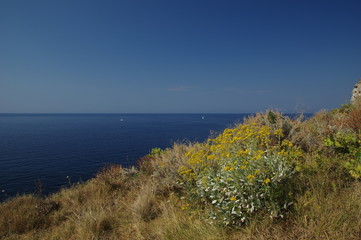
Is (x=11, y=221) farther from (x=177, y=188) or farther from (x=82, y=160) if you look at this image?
(x=82, y=160)

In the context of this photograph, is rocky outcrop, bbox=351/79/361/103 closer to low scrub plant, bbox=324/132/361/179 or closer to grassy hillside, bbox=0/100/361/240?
grassy hillside, bbox=0/100/361/240

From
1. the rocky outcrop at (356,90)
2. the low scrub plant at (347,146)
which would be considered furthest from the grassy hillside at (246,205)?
the rocky outcrop at (356,90)

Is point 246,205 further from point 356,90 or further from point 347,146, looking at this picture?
point 356,90

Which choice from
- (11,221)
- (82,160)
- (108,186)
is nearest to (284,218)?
(108,186)

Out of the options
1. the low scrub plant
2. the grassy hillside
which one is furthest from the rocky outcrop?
the low scrub plant

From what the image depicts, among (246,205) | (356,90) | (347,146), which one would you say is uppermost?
(356,90)

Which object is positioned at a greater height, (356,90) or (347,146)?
(356,90)

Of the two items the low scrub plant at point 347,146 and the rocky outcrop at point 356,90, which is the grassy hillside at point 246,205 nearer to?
the low scrub plant at point 347,146

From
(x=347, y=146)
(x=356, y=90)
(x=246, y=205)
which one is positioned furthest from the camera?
(x=356, y=90)

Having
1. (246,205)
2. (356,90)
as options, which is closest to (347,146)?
(246,205)

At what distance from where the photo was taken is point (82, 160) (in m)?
23.9

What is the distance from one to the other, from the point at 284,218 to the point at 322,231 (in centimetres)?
46

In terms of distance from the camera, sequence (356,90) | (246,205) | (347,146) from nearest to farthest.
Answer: (246,205) < (347,146) < (356,90)

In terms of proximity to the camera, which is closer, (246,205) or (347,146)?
(246,205)
